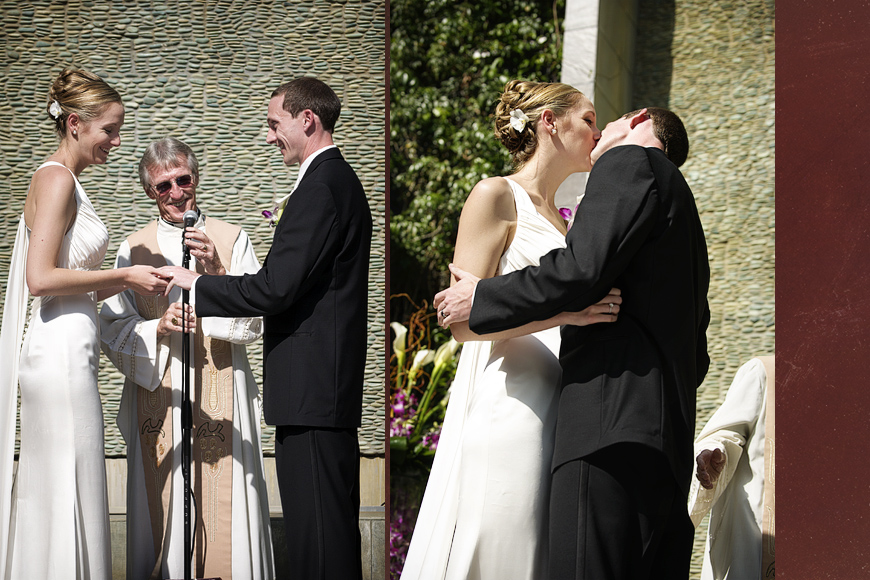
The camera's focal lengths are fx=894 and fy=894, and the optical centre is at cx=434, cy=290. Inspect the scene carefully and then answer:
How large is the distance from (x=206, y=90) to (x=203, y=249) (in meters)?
0.99

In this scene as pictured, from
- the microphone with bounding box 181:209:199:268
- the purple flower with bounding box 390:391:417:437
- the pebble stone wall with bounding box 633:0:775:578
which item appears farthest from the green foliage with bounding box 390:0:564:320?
the microphone with bounding box 181:209:199:268

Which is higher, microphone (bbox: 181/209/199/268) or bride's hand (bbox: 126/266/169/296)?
microphone (bbox: 181/209/199/268)

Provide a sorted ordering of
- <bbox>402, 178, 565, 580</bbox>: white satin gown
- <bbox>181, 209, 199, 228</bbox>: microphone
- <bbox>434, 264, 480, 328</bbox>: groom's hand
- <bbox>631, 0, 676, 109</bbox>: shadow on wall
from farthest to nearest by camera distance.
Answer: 1. <bbox>631, 0, 676, 109</bbox>: shadow on wall
2. <bbox>181, 209, 199, 228</bbox>: microphone
3. <bbox>402, 178, 565, 580</bbox>: white satin gown
4. <bbox>434, 264, 480, 328</bbox>: groom's hand

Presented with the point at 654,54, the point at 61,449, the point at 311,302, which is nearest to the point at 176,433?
the point at 61,449

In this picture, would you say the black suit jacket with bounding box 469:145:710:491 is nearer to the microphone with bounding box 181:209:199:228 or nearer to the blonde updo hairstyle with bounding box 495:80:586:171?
the blonde updo hairstyle with bounding box 495:80:586:171

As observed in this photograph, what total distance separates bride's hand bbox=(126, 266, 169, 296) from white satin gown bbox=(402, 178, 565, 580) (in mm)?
1398

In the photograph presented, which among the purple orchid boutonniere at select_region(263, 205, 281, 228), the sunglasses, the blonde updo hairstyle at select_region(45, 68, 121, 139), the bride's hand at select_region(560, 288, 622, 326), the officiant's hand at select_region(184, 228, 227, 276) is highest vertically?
the blonde updo hairstyle at select_region(45, 68, 121, 139)

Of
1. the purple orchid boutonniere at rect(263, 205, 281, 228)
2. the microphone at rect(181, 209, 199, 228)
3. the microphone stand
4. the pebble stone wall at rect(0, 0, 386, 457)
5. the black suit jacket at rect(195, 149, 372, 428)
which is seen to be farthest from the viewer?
the purple orchid boutonniere at rect(263, 205, 281, 228)

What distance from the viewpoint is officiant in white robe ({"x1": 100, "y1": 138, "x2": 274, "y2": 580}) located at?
4.18 m

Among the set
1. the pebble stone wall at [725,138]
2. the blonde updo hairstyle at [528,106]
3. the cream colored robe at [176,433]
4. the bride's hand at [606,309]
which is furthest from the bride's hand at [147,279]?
the pebble stone wall at [725,138]

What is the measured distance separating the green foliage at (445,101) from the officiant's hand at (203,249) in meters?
3.04

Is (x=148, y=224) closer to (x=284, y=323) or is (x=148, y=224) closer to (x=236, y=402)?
(x=236, y=402)

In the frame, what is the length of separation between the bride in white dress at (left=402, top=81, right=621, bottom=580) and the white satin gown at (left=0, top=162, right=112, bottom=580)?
4.45 ft

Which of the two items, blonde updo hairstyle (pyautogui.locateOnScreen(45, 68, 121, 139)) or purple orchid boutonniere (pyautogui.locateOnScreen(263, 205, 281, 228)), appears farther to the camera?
purple orchid boutonniere (pyautogui.locateOnScreen(263, 205, 281, 228))
